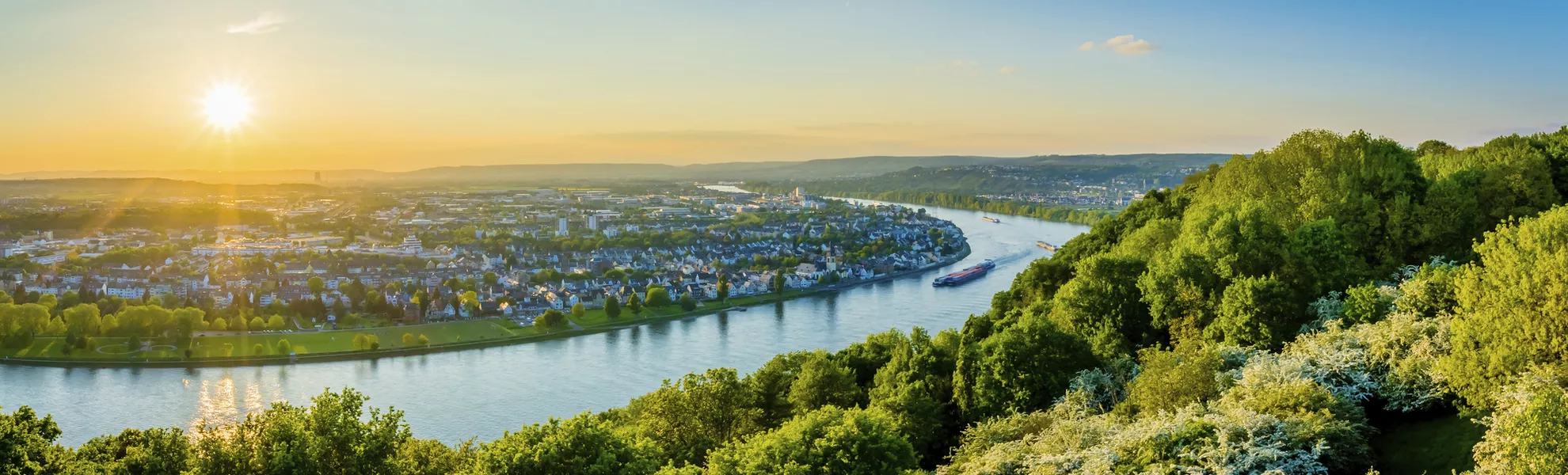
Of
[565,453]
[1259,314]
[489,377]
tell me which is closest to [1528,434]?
[1259,314]

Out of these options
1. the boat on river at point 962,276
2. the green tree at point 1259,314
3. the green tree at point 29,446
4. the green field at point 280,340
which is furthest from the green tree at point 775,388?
the boat on river at point 962,276

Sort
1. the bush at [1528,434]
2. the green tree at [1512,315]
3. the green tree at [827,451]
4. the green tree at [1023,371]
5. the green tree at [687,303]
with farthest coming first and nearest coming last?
the green tree at [687,303]
the green tree at [1023,371]
the green tree at [827,451]
the green tree at [1512,315]
the bush at [1528,434]

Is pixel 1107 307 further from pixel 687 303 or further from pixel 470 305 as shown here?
pixel 470 305

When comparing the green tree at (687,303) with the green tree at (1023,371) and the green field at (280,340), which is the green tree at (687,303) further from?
the green tree at (1023,371)

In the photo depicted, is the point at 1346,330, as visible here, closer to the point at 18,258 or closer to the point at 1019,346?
the point at 1019,346

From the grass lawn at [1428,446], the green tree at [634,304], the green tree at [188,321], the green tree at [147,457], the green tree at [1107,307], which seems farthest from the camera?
the green tree at [634,304]

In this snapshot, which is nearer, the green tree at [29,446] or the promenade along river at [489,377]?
the green tree at [29,446]

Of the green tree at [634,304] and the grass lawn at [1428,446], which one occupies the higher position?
the grass lawn at [1428,446]
